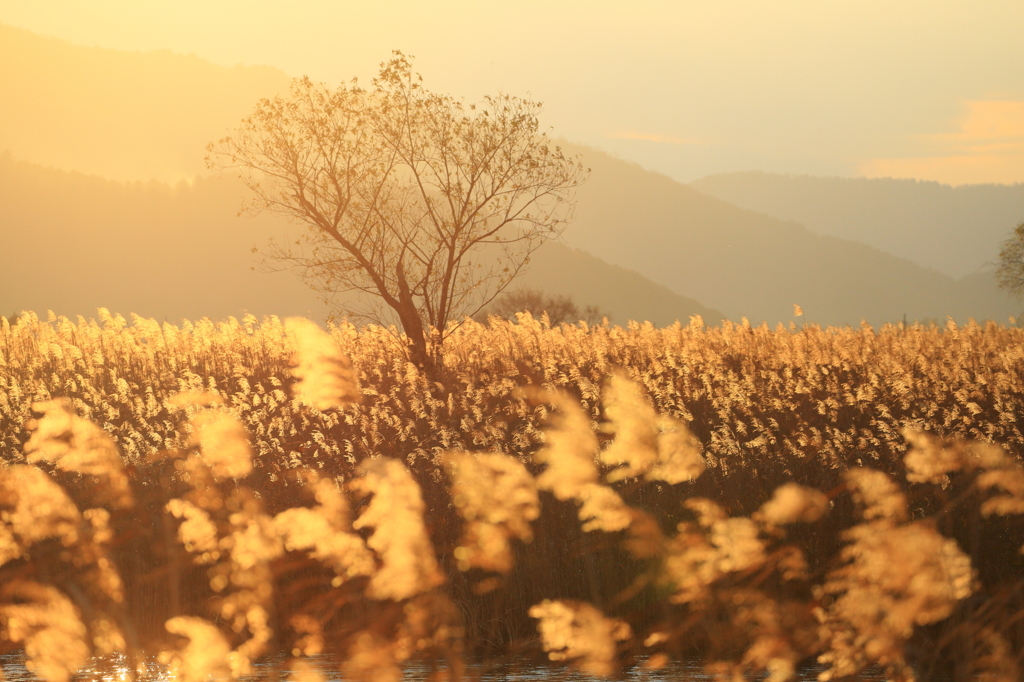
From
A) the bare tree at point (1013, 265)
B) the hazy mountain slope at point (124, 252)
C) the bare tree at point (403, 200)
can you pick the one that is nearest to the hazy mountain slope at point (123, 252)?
the hazy mountain slope at point (124, 252)

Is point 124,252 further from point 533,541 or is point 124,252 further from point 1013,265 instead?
point 533,541

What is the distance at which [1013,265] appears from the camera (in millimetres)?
57938

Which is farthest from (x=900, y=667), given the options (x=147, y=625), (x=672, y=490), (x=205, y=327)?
(x=205, y=327)

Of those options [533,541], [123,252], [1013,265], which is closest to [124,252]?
[123,252]

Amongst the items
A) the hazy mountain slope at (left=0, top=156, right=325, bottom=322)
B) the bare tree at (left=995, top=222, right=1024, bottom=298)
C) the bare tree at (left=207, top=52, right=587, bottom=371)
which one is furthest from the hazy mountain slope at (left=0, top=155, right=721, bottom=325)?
the bare tree at (left=207, top=52, right=587, bottom=371)

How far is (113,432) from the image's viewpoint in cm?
1312

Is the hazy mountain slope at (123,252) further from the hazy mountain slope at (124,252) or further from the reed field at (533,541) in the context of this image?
the reed field at (533,541)

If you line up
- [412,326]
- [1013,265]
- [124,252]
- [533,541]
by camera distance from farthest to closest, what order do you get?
[124,252], [1013,265], [412,326], [533,541]

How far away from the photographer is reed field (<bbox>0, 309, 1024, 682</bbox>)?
19.1 ft

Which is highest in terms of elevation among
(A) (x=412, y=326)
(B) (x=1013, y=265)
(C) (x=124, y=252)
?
(C) (x=124, y=252)

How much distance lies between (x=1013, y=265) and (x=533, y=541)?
5897cm

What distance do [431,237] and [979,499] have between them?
46.9 ft

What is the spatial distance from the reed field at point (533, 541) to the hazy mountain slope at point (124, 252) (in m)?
161

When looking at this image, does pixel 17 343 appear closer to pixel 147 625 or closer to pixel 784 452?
pixel 147 625
